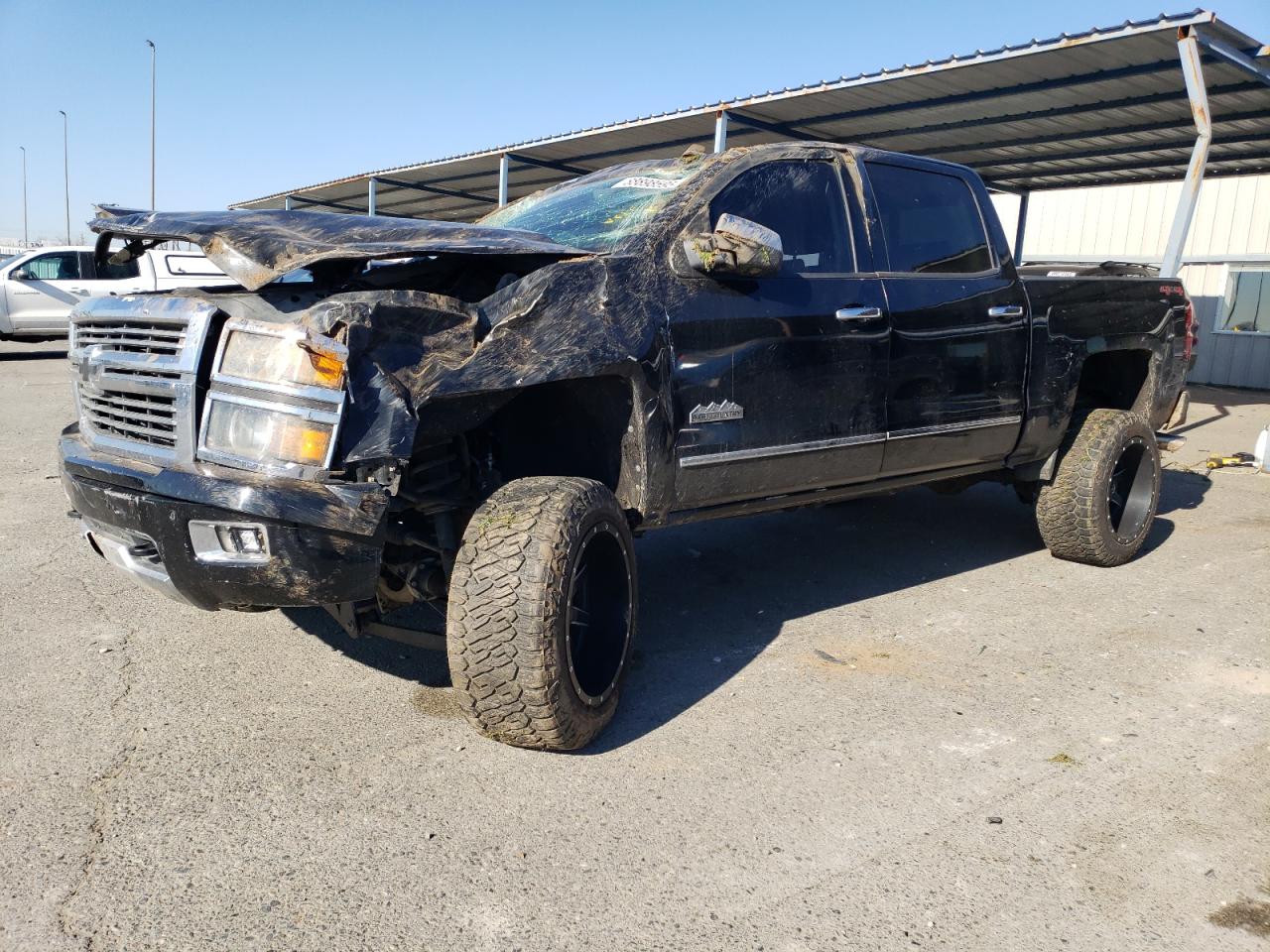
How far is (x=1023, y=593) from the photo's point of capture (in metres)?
5.02

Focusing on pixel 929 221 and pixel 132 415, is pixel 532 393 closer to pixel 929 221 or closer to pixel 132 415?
pixel 132 415

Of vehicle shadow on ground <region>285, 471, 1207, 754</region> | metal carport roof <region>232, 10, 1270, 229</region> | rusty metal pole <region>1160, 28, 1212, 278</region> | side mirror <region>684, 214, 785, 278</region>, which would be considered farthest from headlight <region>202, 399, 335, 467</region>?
metal carport roof <region>232, 10, 1270, 229</region>

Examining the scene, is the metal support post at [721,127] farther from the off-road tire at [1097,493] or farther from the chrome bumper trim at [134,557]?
the chrome bumper trim at [134,557]

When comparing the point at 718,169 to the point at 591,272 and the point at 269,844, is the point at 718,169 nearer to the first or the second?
the point at 591,272

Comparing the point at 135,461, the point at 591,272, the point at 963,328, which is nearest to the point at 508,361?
the point at 591,272

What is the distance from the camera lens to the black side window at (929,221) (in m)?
4.50

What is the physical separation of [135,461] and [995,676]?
123 inches

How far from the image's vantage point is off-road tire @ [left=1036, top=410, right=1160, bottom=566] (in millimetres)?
5254

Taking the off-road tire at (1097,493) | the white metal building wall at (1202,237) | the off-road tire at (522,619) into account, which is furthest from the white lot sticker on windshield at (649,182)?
the white metal building wall at (1202,237)

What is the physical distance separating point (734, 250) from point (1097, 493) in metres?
2.81

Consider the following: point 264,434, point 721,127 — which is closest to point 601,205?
point 264,434

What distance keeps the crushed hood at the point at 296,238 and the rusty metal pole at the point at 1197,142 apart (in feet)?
25.0

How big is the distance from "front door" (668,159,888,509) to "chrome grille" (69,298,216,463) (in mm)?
1552

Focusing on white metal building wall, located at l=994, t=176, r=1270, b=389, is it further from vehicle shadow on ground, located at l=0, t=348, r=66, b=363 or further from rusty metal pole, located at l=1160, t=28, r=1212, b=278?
vehicle shadow on ground, located at l=0, t=348, r=66, b=363
